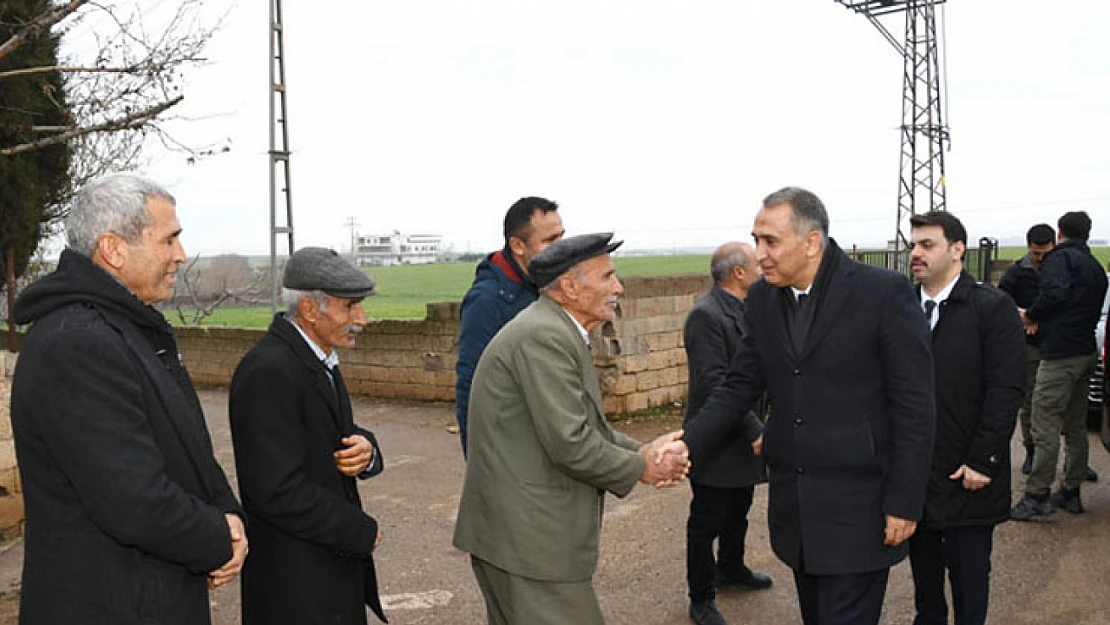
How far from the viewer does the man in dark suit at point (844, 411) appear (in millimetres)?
3154

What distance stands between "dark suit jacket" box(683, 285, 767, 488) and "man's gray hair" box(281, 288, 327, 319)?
7.14ft

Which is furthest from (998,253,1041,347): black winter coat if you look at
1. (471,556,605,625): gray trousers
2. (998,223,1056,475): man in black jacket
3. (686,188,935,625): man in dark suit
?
(471,556,605,625): gray trousers

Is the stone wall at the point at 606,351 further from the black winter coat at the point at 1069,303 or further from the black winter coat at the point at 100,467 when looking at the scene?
the black winter coat at the point at 100,467

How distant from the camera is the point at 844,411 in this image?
319 centimetres

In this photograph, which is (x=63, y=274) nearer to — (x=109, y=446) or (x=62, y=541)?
(x=109, y=446)

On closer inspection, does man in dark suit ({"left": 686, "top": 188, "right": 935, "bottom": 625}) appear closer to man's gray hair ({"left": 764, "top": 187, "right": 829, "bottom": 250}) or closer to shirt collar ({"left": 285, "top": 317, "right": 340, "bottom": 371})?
man's gray hair ({"left": 764, "top": 187, "right": 829, "bottom": 250})

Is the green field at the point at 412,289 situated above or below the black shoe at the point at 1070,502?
below

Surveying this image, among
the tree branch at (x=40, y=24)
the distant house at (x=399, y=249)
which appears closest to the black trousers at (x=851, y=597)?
the tree branch at (x=40, y=24)

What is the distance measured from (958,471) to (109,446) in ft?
11.2

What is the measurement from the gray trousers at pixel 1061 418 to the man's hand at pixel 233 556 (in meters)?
5.71

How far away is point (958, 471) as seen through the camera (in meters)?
3.99

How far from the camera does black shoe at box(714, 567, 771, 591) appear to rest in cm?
518

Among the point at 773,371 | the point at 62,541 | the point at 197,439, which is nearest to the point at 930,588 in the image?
the point at 773,371

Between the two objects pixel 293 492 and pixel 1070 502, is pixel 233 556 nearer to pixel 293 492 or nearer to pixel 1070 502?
pixel 293 492
